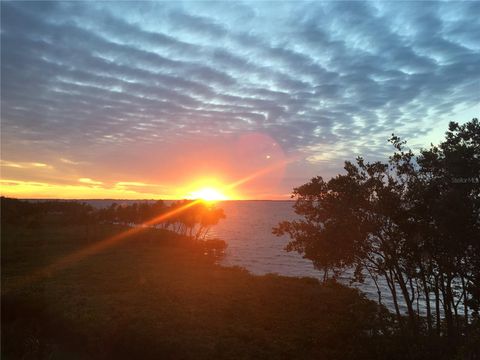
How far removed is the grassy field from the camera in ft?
78.5

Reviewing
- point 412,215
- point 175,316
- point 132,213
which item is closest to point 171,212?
point 132,213

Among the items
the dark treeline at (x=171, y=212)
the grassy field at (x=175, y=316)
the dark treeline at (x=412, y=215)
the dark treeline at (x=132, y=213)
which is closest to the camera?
the dark treeline at (x=412, y=215)

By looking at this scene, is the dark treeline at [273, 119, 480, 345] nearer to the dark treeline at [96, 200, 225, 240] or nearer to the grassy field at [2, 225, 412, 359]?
the grassy field at [2, 225, 412, 359]

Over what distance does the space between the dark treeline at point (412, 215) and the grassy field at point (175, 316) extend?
6844 millimetres

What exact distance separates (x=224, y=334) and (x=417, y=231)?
15396 millimetres

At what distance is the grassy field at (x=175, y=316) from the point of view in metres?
23.9

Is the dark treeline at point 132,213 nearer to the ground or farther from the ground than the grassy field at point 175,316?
farther from the ground

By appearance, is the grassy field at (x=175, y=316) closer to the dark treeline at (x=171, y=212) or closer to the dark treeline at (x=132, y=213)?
the dark treeline at (x=132, y=213)

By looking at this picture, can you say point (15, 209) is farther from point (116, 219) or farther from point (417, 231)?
point (417, 231)

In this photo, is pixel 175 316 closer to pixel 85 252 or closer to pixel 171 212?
pixel 85 252

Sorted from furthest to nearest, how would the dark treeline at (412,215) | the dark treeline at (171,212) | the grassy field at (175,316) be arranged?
the dark treeline at (171,212), the grassy field at (175,316), the dark treeline at (412,215)

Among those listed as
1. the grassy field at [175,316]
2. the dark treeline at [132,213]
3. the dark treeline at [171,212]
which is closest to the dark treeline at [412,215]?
the grassy field at [175,316]

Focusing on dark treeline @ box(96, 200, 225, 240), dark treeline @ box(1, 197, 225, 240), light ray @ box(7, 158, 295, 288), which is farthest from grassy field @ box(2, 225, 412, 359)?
dark treeline @ box(96, 200, 225, 240)

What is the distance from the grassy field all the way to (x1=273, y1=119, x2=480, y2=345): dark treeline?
6.84 meters
